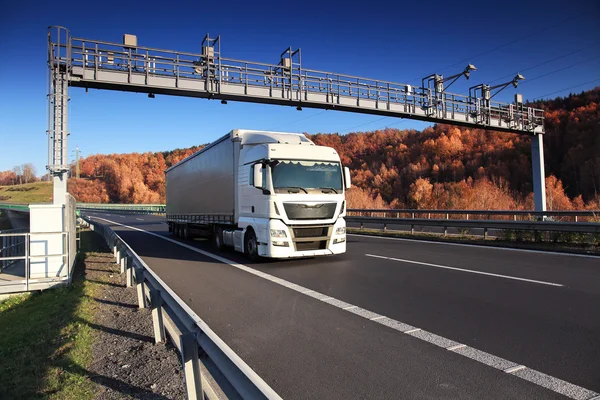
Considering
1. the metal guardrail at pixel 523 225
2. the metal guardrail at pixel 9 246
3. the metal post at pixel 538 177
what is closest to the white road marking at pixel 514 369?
the metal guardrail at pixel 523 225

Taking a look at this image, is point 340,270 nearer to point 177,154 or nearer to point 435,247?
point 435,247

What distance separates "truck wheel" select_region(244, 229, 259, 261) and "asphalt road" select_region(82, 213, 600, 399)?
1.05m

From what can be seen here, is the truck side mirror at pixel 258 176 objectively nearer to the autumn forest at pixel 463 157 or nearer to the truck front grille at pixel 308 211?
the truck front grille at pixel 308 211

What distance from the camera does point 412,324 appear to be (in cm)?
537

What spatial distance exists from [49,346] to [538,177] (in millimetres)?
27310

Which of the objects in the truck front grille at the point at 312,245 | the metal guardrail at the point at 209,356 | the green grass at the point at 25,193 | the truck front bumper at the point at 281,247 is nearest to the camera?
the metal guardrail at the point at 209,356

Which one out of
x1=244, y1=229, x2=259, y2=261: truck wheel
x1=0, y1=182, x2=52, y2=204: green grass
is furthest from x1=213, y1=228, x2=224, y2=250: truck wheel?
x1=0, y1=182, x2=52, y2=204: green grass

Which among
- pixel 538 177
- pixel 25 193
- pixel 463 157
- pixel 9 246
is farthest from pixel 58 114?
pixel 25 193

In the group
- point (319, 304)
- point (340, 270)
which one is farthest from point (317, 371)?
point (340, 270)

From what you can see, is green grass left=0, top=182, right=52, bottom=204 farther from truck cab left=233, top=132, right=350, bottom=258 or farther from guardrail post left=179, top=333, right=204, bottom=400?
guardrail post left=179, top=333, right=204, bottom=400

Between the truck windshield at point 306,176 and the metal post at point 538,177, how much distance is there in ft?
58.6

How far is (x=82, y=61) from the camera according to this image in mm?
15391

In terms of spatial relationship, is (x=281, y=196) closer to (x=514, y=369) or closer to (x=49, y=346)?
(x=49, y=346)

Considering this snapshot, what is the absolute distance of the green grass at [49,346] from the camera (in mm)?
4037
